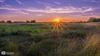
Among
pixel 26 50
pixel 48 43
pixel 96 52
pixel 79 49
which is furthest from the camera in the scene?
pixel 48 43

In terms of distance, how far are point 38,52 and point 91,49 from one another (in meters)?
2.21

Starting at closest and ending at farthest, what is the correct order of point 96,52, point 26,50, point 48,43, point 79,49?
point 96,52 < point 79,49 < point 26,50 < point 48,43

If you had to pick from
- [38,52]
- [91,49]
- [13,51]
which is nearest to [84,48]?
[91,49]

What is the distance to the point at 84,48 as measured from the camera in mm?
10219

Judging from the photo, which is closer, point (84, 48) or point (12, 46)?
point (84, 48)

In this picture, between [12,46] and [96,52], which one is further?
[12,46]

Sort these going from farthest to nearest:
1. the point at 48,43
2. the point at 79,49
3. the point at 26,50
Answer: the point at 48,43, the point at 26,50, the point at 79,49

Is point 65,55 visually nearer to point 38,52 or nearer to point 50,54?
point 50,54

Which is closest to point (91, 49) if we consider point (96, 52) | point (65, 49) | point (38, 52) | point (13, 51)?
point (96, 52)

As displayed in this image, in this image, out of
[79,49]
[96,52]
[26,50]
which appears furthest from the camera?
[26,50]

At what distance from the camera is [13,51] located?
10797 mm

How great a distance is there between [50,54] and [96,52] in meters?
1.78

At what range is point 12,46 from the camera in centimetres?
1111

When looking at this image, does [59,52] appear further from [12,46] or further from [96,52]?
[12,46]
